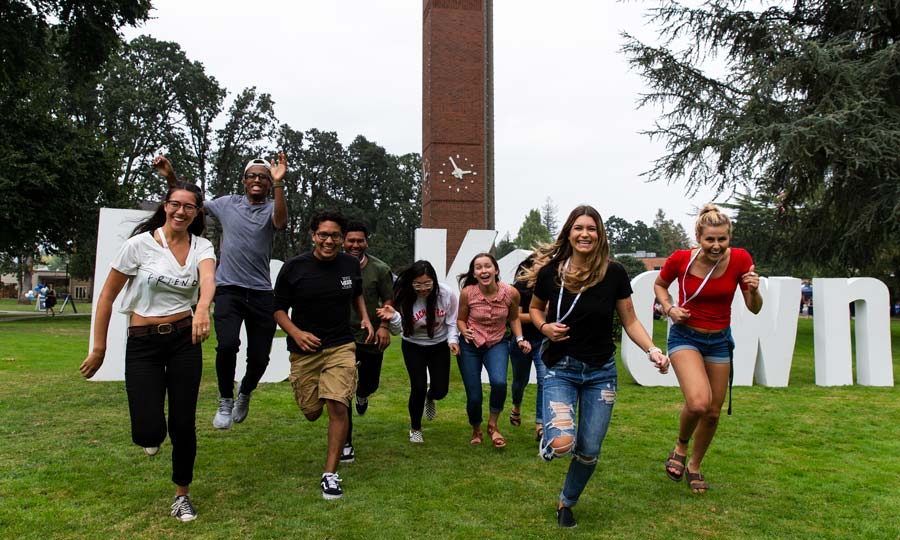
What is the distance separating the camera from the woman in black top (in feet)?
12.5

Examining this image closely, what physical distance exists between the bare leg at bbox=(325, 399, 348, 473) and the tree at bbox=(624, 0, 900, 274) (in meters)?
15.3

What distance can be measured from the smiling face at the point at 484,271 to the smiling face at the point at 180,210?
2622 millimetres

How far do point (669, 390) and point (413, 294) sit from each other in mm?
5448

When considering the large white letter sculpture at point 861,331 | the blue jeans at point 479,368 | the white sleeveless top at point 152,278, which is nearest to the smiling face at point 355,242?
the blue jeans at point 479,368

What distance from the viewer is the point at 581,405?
3881mm

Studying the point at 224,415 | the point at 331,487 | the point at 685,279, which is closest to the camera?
the point at 331,487

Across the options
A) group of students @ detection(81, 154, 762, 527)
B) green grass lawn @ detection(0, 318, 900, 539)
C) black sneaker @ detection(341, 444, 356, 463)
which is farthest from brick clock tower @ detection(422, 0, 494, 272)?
black sneaker @ detection(341, 444, 356, 463)

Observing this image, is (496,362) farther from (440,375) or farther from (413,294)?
(413,294)

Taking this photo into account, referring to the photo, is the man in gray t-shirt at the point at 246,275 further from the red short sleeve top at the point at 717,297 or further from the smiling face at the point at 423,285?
the red short sleeve top at the point at 717,297

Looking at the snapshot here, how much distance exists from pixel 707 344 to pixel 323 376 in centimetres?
269

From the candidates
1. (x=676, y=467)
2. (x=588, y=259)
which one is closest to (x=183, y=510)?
(x=588, y=259)

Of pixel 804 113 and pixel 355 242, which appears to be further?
pixel 804 113

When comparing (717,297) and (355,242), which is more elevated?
(355,242)

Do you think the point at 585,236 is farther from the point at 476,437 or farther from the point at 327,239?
the point at 476,437
